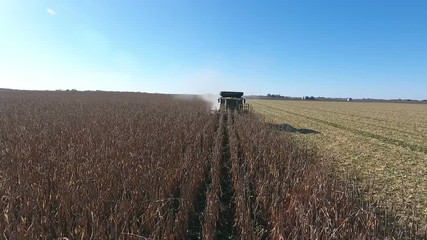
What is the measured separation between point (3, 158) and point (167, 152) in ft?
8.95

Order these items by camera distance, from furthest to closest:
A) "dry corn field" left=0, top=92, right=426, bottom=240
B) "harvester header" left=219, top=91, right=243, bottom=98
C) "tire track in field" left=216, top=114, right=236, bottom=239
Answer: "harvester header" left=219, top=91, right=243, bottom=98, "tire track in field" left=216, top=114, right=236, bottom=239, "dry corn field" left=0, top=92, right=426, bottom=240

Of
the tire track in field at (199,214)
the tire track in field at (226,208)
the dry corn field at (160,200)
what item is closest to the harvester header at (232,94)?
the tire track in field at (226,208)

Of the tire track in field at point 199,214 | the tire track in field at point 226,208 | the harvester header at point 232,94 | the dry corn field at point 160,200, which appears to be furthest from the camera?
the harvester header at point 232,94

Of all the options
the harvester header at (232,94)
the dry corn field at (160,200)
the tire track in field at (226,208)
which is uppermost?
the harvester header at (232,94)

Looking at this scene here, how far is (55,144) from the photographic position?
6.50 m

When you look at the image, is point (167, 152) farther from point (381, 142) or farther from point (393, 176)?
point (381, 142)

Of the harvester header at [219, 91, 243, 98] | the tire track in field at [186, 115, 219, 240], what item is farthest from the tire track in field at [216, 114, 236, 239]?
the harvester header at [219, 91, 243, 98]

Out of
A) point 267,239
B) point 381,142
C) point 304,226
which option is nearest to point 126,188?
point 267,239

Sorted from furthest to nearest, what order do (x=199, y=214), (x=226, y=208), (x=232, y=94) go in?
(x=232, y=94), (x=226, y=208), (x=199, y=214)

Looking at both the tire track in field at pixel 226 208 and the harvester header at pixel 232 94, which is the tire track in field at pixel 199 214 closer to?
the tire track in field at pixel 226 208

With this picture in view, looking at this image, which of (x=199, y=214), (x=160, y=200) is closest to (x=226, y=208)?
(x=199, y=214)

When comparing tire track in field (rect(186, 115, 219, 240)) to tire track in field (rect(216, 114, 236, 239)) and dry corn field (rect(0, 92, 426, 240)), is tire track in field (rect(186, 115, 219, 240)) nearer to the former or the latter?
dry corn field (rect(0, 92, 426, 240))

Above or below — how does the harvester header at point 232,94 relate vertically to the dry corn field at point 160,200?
above

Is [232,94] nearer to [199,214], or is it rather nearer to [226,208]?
[226,208]
